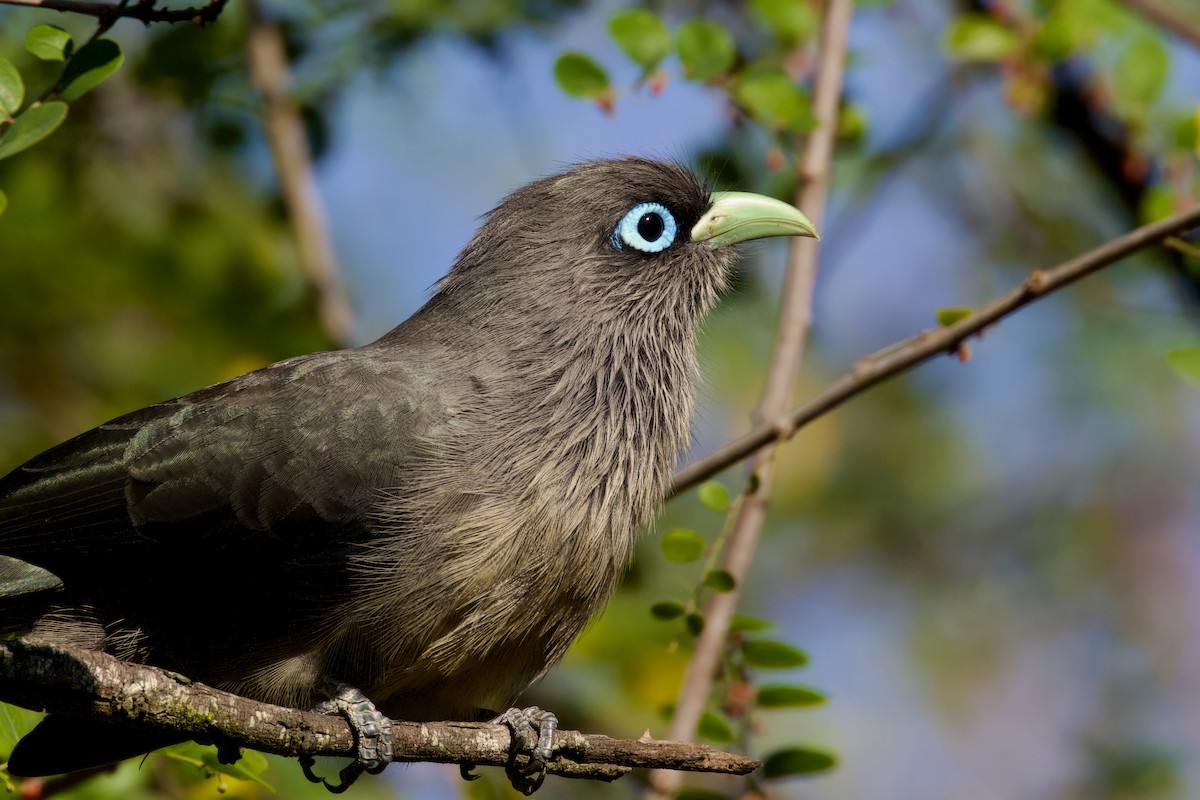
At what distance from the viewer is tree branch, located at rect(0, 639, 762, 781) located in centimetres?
336

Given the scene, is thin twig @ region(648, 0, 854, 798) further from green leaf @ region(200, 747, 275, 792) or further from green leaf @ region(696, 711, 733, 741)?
green leaf @ region(200, 747, 275, 792)

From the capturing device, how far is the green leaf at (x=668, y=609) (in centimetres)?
477

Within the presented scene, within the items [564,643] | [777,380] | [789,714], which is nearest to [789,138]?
[777,380]

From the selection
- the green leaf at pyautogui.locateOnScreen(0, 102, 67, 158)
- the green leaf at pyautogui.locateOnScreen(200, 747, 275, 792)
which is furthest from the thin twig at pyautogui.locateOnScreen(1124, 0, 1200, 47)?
the green leaf at pyautogui.locateOnScreen(200, 747, 275, 792)

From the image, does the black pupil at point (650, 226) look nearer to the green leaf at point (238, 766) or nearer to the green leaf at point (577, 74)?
the green leaf at point (577, 74)

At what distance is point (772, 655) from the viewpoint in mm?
4777

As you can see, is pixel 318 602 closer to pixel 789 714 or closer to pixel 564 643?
pixel 564 643

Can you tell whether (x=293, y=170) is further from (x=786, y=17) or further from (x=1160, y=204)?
(x=1160, y=204)

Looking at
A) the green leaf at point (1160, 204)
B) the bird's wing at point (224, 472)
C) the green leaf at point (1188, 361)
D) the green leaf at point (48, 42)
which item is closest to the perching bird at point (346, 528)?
the bird's wing at point (224, 472)

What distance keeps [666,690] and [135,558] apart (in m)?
3.12

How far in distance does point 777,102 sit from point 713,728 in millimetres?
2550

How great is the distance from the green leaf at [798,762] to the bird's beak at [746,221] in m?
2.03

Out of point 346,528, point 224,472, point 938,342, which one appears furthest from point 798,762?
point 224,472

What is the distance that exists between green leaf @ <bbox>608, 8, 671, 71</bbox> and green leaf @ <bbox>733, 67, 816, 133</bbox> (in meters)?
0.42
